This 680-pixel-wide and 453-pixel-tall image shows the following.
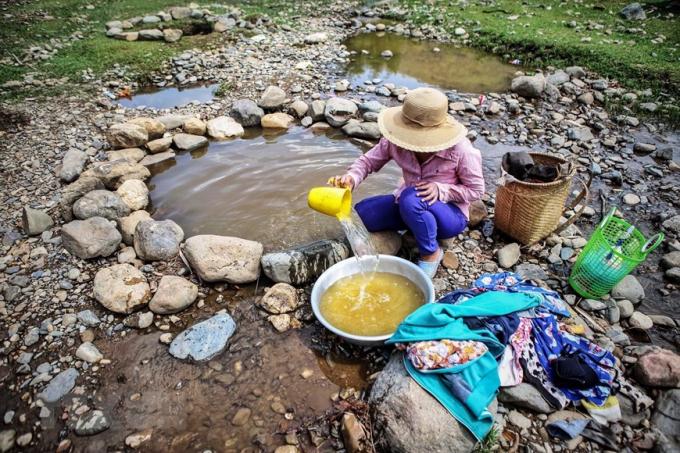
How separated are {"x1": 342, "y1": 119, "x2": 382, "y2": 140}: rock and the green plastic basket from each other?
3.08 meters

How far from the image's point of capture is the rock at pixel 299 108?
5.97 m

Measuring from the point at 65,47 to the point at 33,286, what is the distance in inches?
274

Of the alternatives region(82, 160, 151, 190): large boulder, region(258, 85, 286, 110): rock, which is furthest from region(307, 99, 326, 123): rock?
region(82, 160, 151, 190): large boulder

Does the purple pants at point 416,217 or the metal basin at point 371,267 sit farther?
the purple pants at point 416,217

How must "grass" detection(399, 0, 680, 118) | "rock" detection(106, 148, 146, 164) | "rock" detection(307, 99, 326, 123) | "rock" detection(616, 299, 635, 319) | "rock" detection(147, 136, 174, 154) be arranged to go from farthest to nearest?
"grass" detection(399, 0, 680, 118)
"rock" detection(307, 99, 326, 123)
"rock" detection(147, 136, 174, 154)
"rock" detection(106, 148, 146, 164)
"rock" detection(616, 299, 635, 319)

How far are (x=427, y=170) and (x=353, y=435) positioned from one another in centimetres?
200

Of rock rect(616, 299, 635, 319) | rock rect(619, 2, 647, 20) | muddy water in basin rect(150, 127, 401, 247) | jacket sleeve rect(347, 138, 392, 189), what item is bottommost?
rock rect(616, 299, 635, 319)

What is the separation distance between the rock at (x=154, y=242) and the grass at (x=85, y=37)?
4.43 metres

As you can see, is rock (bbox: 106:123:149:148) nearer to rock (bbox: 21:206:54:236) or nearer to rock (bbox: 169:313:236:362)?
rock (bbox: 21:206:54:236)

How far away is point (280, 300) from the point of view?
10.3 feet

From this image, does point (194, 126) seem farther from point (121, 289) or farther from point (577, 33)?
point (577, 33)

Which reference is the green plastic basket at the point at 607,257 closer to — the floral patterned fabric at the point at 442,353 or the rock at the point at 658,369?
the rock at the point at 658,369

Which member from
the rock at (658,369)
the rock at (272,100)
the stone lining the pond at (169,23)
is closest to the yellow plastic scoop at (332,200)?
the rock at (658,369)

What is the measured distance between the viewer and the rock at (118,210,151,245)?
366cm
